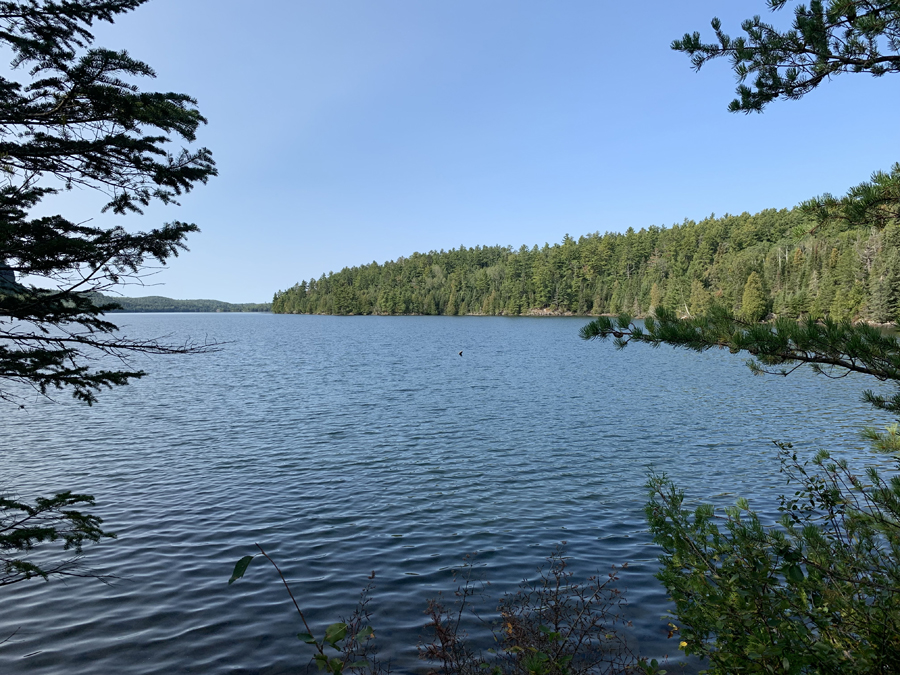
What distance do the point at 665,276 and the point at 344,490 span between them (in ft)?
456

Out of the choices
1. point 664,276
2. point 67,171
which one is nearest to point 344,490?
point 67,171

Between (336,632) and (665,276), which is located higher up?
(665,276)

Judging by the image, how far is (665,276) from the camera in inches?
5413

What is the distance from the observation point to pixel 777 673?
3604 millimetres

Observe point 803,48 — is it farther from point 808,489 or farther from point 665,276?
point 665,276

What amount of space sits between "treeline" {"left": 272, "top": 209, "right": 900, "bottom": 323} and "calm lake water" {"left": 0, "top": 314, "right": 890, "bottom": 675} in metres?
40.0

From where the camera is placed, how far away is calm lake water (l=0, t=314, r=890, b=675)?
7.43 metres

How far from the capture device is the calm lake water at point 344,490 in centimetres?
743

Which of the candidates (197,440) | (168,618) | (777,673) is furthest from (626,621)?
(197,440)

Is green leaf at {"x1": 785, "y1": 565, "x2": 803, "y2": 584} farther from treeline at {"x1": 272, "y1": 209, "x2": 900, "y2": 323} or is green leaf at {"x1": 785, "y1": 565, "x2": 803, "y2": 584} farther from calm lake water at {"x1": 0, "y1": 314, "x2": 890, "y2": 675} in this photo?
treeline at {"x1": 272, "y1": 209, "x2": 900, "y2": 323}

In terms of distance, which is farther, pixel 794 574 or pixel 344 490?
pixel 344 490

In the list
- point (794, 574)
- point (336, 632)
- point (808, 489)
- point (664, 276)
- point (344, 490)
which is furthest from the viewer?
point (664, 276)

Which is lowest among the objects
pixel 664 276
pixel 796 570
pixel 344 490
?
pixel 344 490

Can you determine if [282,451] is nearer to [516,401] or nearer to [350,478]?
[350,478]
